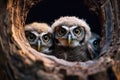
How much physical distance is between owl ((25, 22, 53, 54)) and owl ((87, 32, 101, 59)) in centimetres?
54

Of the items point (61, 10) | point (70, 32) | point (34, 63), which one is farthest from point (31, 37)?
point (34, 63)

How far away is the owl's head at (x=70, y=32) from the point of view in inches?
193

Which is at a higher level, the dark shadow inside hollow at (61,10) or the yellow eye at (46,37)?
the dark shadow inside hollow at (61,10)

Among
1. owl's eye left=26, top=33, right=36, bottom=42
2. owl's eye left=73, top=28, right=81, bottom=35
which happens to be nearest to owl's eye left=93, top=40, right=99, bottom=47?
owl's eye left=73, top=28, right=81, bottom=35

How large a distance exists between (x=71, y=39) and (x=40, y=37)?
0.44 m

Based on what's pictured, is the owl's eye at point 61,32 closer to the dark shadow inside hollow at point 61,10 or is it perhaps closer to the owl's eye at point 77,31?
the owl's eye at point 77,31

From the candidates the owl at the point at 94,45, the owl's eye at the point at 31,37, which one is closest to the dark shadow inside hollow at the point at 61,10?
the owl at the point at 94,45

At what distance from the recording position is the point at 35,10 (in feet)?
18.4

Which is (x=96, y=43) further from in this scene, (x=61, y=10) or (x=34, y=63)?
(x=34, y=63)

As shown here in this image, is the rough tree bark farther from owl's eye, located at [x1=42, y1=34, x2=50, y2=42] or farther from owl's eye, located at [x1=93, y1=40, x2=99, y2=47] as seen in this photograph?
owl's eye, located at [x1=42, y1=34, x2=50, y2=42]

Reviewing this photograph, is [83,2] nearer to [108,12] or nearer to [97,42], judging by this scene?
[97,42]

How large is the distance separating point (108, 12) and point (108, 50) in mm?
717

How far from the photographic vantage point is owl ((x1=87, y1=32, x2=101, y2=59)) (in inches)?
190

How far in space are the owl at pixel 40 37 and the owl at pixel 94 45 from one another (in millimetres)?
535
